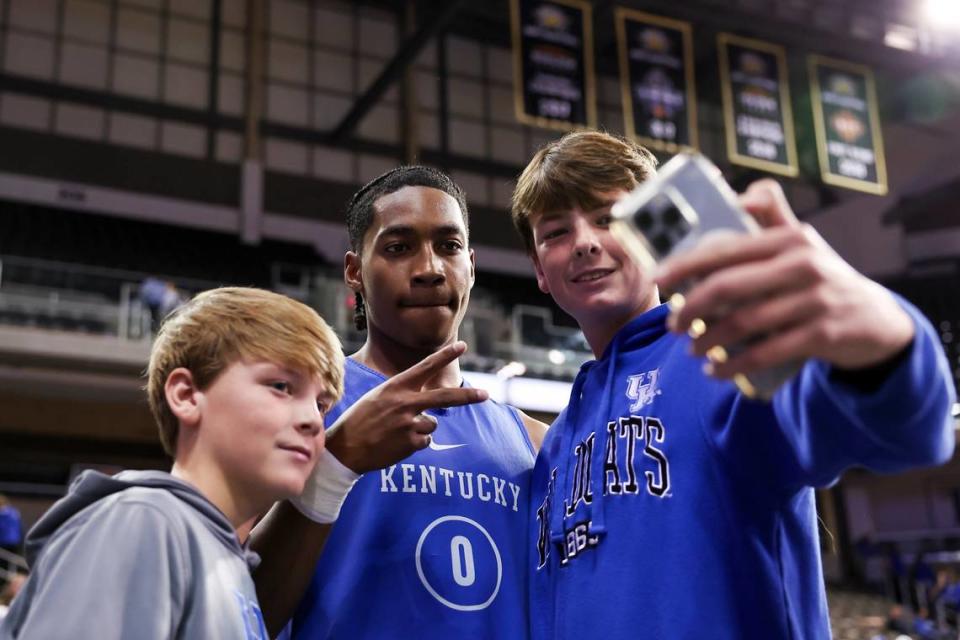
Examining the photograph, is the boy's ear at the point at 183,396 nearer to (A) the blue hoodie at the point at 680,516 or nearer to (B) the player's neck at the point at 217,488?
(B) the player's neck at the point at 217,488

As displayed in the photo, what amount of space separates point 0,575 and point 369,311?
7.85 m

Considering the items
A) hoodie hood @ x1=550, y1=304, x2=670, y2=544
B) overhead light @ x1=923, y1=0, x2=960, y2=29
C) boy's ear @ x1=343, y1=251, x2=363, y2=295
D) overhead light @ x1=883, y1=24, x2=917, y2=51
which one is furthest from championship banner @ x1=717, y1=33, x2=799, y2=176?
hoodie hood @ x1=550, y1=304, x2=670, y2=544

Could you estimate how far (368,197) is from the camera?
7.99ft

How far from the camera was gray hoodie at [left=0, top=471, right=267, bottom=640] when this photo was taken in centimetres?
135

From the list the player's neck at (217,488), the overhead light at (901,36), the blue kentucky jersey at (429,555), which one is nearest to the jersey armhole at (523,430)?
the blue kentucky jersey at (429,555)

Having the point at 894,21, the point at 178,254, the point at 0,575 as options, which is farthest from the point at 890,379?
the point at 894,21

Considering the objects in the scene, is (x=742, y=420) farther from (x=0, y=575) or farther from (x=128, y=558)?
(x=0, y=575)

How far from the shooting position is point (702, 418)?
5.12ft

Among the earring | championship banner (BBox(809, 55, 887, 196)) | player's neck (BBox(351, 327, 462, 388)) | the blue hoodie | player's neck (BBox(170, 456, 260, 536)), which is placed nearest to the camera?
the blue hoodie

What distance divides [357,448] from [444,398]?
189 millimetres

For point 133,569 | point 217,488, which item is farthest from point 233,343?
point 133,569

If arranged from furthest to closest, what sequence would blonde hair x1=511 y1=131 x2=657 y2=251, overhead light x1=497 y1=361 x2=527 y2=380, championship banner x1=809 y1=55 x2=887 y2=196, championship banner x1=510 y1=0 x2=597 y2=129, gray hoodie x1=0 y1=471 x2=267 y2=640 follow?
overhead light x1=497 y1=361 x2=527 y2=380 < championship banner x1=809 y1=55 x2=887 y2=196 < championship banner x1=510 y1=0 x2=597 y2=129 < blonde hair x1=511 y1=131 x2=657 y2=251 < gray hoodie x1=0 y1=471 x2=267 y2=640

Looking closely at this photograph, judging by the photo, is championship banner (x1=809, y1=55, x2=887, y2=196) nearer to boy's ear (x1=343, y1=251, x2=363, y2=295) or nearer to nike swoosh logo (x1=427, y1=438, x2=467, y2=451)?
boy's ear (x1=343, y1=251, x2=363, y2=295)

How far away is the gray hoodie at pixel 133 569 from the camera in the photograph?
1.35 m
